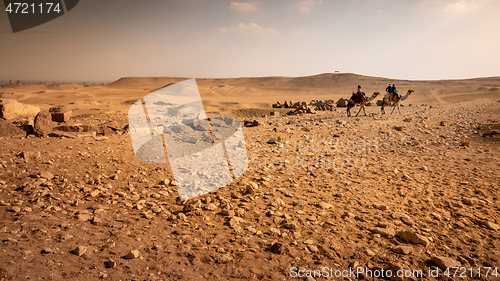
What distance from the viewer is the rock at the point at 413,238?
8.89 ft

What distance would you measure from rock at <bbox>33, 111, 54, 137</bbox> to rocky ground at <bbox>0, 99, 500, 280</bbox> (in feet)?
1.17

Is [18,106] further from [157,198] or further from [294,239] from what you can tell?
[294,239]

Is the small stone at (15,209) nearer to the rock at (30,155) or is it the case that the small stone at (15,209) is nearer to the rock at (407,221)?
the rock at (30,155)

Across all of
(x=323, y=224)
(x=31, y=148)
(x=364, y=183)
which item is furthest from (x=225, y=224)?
(x=31, y=148)

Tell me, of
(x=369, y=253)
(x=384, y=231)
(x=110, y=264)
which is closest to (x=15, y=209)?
(x=110, y=264)

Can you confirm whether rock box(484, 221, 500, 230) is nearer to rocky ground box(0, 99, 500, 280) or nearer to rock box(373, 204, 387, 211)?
rocky ground box(0, 99, 500, 280)

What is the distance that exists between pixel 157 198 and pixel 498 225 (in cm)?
463

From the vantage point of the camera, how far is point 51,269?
2.00 meters

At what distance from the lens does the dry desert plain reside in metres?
2.27

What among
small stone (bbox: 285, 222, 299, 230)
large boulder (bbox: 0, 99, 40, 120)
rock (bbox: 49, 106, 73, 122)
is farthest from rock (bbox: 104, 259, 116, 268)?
large boulder (bbox: 0, 99, 40, 120)

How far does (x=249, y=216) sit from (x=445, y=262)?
83.9 inches

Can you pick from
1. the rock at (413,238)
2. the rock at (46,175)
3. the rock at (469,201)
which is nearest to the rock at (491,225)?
the rock at (469,201)

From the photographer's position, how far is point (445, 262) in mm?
2408

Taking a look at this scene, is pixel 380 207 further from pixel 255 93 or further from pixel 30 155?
pixel 255 93
